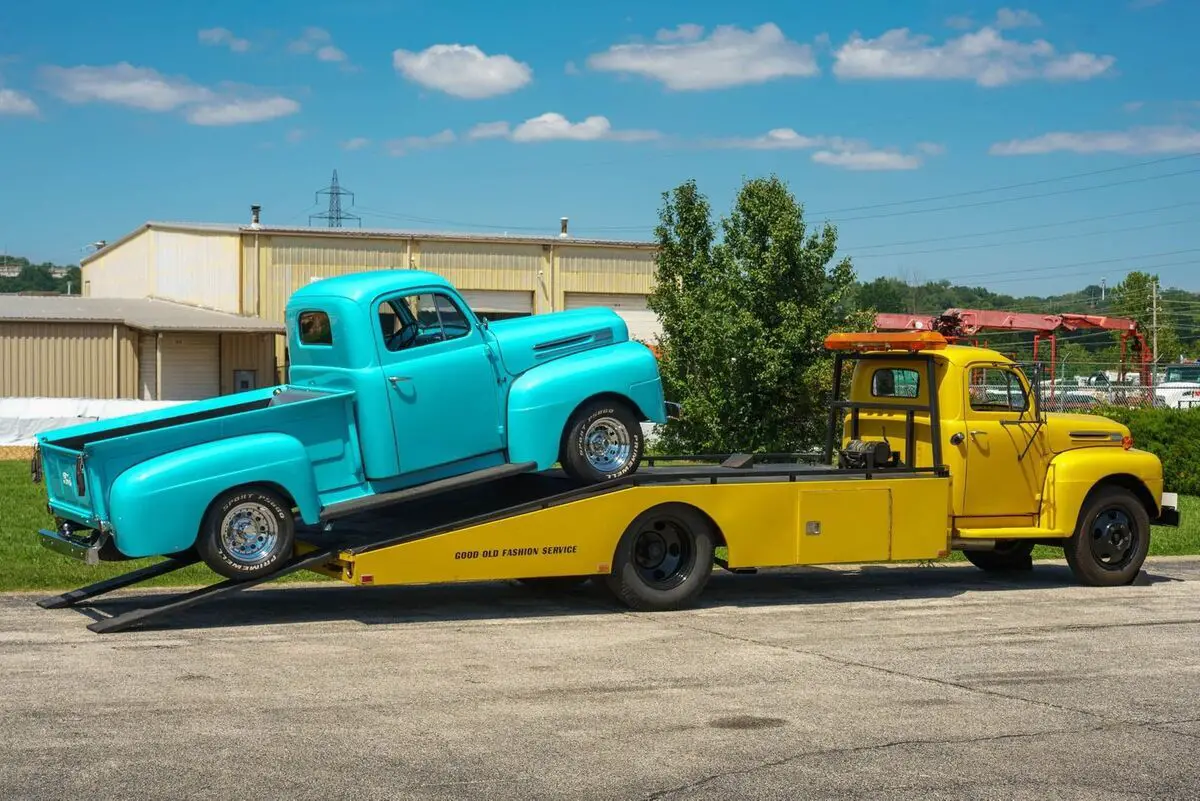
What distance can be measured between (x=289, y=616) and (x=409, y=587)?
188 cm

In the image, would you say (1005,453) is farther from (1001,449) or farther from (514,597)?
(514,597)

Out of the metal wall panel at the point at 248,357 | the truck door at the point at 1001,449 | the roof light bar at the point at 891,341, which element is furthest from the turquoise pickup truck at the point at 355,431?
the metal wall panel at the point at 248,357

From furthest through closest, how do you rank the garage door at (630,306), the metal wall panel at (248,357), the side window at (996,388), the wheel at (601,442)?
the garage door at (630,306), the metal wall panel at (248,357), the side window at (996,388), the wheel at (601,442)

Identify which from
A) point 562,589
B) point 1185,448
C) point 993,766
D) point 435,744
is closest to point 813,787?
point 993,766

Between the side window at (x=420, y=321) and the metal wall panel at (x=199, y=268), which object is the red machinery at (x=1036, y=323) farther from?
the side window at (x=420, y=321)

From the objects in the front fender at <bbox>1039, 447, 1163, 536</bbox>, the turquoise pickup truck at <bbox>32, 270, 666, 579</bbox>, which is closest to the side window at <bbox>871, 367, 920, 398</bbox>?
the front fender at <bbox>1039, 447, 1163, 536</bbox>

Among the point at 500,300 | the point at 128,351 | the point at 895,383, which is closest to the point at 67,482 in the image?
the point at 895,383

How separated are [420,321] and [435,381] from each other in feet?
1.85

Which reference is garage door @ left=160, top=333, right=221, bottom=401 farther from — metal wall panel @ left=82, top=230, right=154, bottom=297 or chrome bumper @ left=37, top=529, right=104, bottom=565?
chrome bumper @ left=37, top=529, right=104, bottom=565

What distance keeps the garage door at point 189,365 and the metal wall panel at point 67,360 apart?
159 cm

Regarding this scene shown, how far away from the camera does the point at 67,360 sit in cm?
4334

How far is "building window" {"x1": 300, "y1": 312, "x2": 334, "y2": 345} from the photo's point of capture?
12164mm

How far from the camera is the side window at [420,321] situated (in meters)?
12.0

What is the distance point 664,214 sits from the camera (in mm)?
26250
